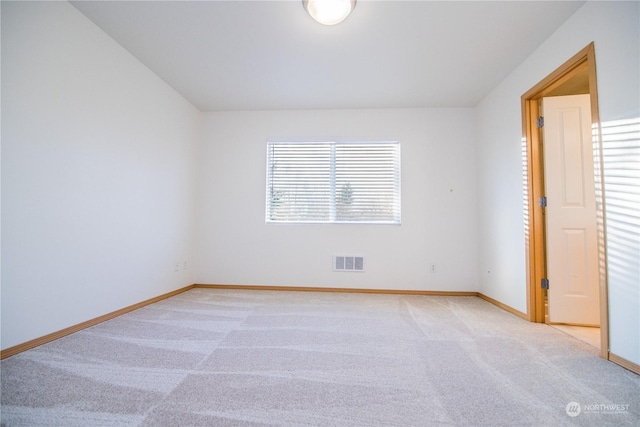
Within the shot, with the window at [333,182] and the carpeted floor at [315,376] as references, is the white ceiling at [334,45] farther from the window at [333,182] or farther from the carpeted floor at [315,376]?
the carpeted floor at [315,376]

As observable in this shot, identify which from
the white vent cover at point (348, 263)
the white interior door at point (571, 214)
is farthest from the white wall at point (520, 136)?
the white vent cover at point (348, 263)

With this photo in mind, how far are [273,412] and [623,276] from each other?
2.16 m

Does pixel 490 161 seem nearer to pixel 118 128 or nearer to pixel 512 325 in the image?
pixel 512 325

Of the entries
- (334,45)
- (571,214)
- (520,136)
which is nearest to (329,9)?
(334,45)

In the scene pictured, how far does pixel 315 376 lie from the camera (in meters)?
1.49

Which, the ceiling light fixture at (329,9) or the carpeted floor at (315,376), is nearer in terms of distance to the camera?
the carpeted floor at (315,376)

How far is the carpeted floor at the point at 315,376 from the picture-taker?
1.17m

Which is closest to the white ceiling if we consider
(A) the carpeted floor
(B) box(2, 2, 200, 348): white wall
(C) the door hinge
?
(B) box(2, 2, 200, 348): white wall

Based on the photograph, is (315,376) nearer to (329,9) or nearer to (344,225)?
(344,225)

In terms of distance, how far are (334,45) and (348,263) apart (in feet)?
8.24

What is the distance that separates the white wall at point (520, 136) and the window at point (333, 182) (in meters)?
1.10

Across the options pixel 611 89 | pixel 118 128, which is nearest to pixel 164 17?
pixel 118 128

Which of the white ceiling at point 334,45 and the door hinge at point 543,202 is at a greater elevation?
the white ceiling at point 334,45

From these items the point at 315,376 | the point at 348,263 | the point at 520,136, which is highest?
the point at 520,136
